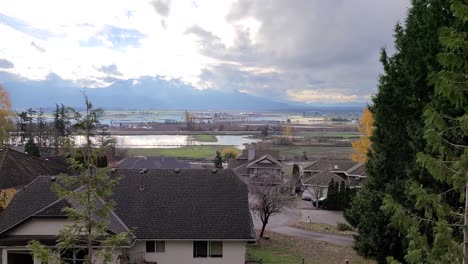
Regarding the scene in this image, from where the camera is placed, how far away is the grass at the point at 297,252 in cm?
2373

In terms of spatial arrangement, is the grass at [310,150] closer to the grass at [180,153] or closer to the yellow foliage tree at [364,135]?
the grass at [180,153]

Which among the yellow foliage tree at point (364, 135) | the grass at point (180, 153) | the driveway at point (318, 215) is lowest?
the driveway at point (318, 215)

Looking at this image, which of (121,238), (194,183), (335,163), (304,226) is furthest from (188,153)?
(121,238)

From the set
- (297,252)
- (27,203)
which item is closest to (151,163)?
(297,252)

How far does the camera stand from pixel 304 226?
35031 millimetres

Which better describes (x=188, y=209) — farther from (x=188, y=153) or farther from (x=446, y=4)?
(x=188, y=153)

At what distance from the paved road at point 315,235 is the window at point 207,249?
36.7 feet

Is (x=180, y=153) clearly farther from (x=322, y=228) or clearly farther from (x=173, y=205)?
(x=173, y=205)

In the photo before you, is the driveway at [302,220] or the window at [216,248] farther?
the driveway at [302,220]

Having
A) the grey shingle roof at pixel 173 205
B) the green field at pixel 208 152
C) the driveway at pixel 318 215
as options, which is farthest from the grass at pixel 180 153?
the grey shingle roof at pixel 173 205

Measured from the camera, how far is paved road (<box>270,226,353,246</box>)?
29423 mm

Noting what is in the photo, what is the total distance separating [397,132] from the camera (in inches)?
759

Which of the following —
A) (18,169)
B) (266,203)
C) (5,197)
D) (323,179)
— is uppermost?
(18,169)

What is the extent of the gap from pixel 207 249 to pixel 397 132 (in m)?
11.0
